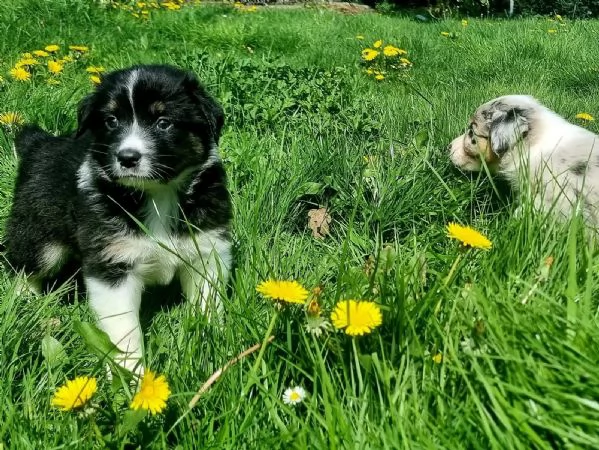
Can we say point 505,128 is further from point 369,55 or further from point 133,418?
point 133,418

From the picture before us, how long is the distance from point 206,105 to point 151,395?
4.93ft

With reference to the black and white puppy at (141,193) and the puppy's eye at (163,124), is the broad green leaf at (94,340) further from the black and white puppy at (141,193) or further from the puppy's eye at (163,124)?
the puppy's eye at (163,124)

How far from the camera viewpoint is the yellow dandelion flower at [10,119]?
11.6 feet

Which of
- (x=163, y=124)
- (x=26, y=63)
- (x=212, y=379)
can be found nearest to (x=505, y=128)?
(x=163, y=124)

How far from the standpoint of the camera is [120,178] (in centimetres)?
230

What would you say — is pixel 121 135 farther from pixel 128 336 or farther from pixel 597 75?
pixel 597 75

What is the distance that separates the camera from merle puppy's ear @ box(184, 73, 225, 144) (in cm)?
254

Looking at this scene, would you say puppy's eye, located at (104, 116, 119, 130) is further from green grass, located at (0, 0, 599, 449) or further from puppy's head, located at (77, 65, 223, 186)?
green grass, located at (0, 0, 599, 449)

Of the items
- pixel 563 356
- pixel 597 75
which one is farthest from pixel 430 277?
pixel 597 75

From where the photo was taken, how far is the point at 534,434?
1.20m

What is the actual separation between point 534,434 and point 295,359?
67cm

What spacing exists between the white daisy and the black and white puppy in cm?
78

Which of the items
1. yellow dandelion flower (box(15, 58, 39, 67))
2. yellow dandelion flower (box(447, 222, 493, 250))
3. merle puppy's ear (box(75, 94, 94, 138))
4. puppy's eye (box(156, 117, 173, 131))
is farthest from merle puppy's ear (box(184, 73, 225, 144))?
yellow dandelion flower (box(15, 58, 39, 67))

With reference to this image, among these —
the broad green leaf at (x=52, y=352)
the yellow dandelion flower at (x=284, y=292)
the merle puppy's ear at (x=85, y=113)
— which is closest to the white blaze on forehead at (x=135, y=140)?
the merle puppy's ear at (x=85, y=113)
